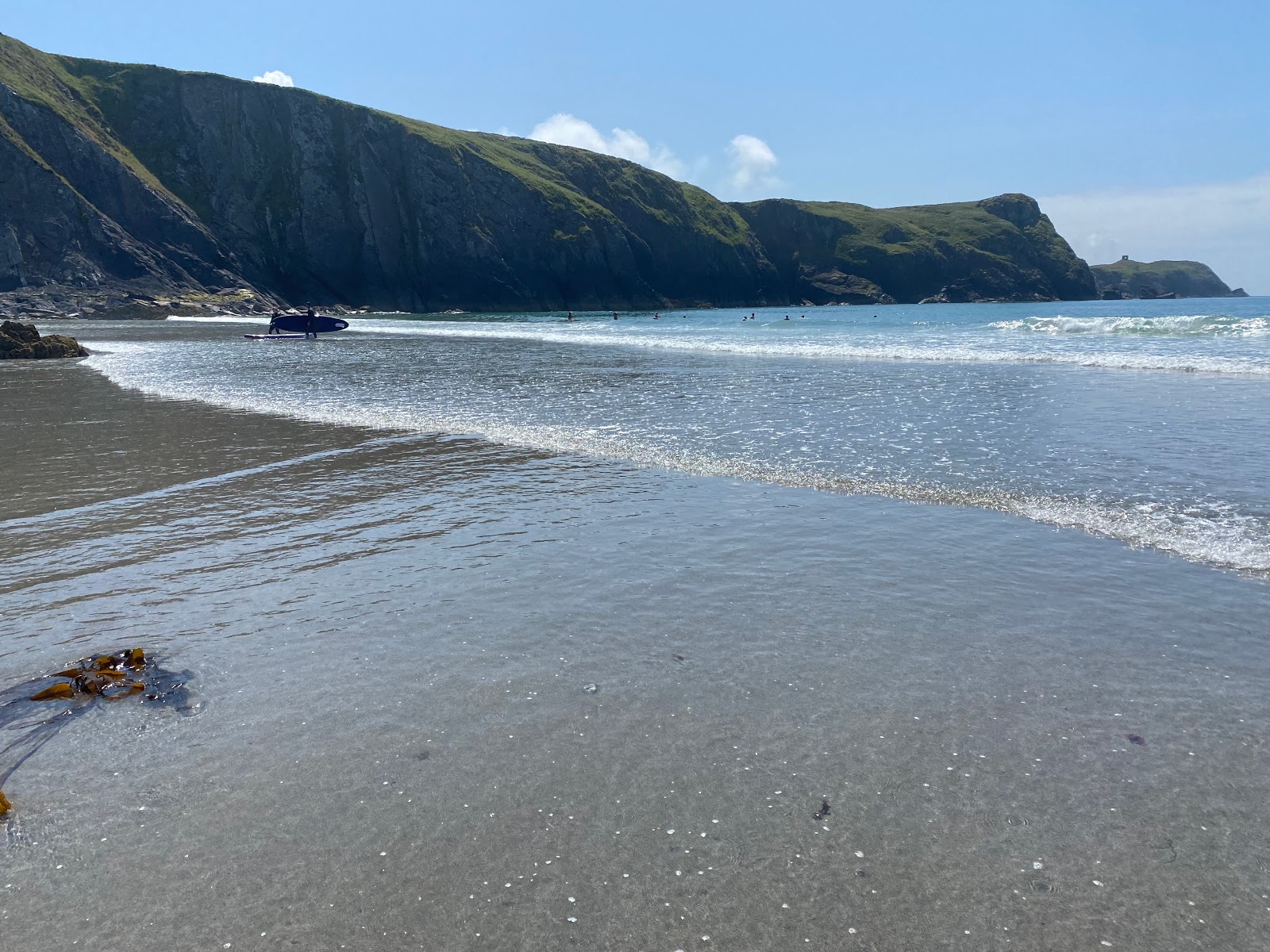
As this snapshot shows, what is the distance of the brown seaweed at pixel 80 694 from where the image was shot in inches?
224

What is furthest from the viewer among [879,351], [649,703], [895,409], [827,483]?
[879,351]

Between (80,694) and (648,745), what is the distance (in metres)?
4.27

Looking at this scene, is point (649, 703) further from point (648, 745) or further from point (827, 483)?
point (827, 483)

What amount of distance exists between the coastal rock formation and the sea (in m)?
33.2

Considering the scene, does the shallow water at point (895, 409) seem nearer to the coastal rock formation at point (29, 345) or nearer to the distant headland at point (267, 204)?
the coastal rock formation at point (29, 345)

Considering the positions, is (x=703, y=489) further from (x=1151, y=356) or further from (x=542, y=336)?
(x=542, y=336)

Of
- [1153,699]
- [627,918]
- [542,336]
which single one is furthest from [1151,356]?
[542,336]

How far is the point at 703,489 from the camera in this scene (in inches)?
496

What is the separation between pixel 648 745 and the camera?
5395 mm

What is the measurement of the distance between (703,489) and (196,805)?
8741 millimetres

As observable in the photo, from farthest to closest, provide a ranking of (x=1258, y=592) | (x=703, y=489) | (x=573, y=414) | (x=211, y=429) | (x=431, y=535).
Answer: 1. (x=573, y=414)
2. (x=211, y=429)
3. (x=703, y=489)
4. (x=431, y=535)
5. (x=1258, y=592)

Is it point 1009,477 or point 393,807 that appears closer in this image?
point 393,807

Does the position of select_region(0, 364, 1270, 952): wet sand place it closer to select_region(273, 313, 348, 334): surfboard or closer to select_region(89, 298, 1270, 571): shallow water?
select_region(89, 298, 1270, 571): shallow water

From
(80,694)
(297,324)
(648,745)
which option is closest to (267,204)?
(297,324)
